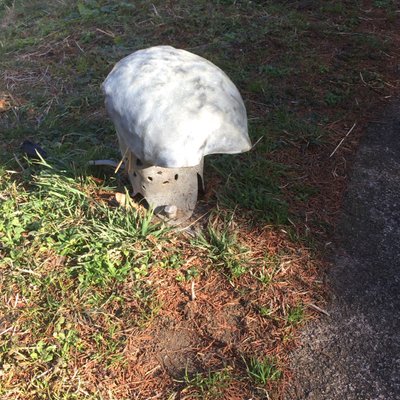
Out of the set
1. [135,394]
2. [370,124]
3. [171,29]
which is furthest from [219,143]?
[171,29]

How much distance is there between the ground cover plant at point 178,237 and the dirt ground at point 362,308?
0.31 feet

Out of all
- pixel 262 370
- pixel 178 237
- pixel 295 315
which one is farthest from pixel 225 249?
pixel 262 370

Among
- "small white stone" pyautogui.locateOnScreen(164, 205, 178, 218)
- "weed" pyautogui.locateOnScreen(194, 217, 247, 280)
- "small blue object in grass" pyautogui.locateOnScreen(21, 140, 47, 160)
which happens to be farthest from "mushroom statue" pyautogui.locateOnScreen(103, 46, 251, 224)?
"small blue object in grass" pyautogui.locateOnScreen(21, 140, 47, 160)

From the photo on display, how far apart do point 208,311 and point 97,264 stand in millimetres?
648

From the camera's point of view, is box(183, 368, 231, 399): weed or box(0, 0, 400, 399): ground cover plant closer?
box(183, 368, 231, 399): weed

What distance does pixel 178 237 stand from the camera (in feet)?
9.07

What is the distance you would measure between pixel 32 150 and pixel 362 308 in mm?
2449

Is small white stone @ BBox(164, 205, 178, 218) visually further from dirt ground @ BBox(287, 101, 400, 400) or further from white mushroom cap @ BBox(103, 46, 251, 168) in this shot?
dirt ground @ BBox(287, 101, 400, 400)

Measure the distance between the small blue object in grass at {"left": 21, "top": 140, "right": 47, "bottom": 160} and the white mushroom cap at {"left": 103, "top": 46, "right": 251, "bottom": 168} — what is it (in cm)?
120

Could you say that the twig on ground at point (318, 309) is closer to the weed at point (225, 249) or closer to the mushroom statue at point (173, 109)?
the weed at point (225, 249)

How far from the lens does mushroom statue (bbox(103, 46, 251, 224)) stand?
2.19 meters

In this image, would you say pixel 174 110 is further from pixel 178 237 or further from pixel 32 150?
pixel 32 150

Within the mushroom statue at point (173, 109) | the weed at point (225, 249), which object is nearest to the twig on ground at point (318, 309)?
the weed at point (225, 249)

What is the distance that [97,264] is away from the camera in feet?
8.30
